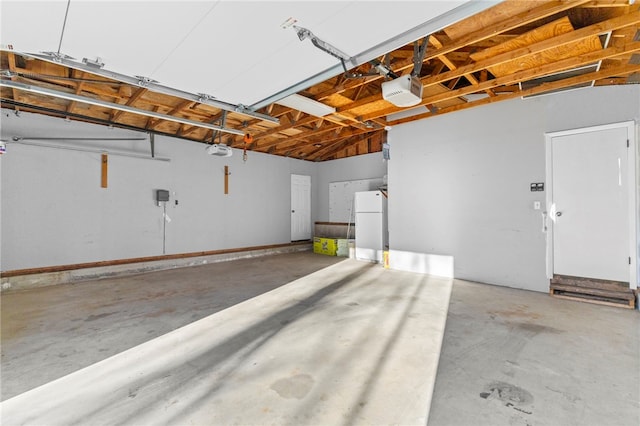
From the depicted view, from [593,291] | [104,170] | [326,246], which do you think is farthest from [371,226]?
[104,170]

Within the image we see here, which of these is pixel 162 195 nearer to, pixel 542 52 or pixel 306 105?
pixel 306 105

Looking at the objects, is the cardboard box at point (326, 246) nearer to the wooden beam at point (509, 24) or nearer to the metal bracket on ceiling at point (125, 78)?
the metal bracket on ceiling at point (125, 78)

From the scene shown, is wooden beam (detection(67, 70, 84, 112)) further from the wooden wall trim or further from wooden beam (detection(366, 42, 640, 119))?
wooden beam (detection(366, 42, 640, 119))

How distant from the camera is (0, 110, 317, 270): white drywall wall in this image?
181 inches

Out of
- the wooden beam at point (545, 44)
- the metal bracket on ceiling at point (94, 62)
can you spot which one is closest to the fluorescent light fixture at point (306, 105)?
the wooden beam at point (545, 44)

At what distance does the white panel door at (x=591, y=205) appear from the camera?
12.0 ft

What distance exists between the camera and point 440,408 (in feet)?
5.56

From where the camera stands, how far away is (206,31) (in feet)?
6.08

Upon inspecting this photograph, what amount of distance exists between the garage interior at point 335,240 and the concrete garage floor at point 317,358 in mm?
22

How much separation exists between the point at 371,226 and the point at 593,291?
3.83 meters

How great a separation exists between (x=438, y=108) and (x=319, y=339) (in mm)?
4450

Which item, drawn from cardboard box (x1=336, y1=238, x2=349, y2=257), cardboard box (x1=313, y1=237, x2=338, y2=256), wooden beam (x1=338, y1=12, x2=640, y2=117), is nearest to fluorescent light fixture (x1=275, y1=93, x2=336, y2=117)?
wooden beam (x1=338, y1=12, x2=640, y2=117)

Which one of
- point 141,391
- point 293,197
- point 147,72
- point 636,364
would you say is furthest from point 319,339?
point 293,197

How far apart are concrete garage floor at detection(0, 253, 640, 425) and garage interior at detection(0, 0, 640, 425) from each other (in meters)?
0.02
